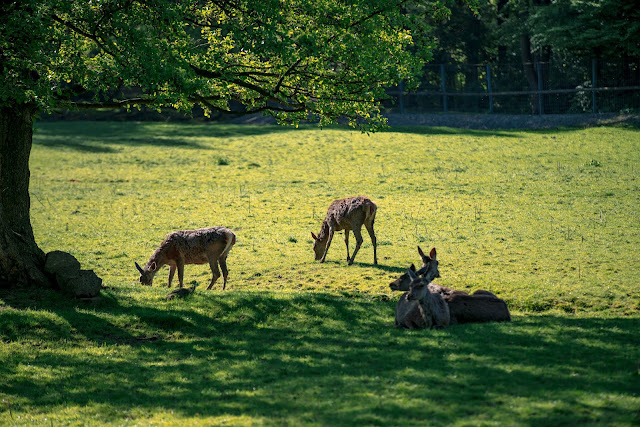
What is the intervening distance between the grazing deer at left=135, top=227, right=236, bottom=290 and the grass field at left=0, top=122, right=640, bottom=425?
642 mm

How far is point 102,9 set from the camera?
1554cm

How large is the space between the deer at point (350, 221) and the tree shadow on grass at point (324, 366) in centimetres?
492

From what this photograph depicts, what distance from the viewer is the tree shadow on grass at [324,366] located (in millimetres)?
9422

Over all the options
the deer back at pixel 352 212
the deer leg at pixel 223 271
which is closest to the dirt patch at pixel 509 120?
the deer back at pixel 352 212

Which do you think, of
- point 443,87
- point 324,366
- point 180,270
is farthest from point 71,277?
point 443,87

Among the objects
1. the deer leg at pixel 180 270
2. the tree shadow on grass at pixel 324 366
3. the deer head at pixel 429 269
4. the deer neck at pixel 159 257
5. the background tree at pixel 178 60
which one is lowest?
the tree shadow on grass at pixel 324 366

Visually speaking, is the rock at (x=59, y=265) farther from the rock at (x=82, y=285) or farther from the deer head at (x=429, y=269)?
the deer head at (x=429, y=269)

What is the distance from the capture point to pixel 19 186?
16.2 m

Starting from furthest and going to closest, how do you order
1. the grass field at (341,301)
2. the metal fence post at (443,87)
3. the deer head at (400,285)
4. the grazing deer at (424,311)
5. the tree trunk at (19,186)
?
1. the metal fence post at (443,87)
2. the tree trunk at (19,186)
3. the deer head at (400,285)
4. the grazing deer at (424,311)
5. the grass field at (341,301)

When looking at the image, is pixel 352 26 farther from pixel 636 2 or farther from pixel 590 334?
pixel 636 2

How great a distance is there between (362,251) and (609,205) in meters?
8.96

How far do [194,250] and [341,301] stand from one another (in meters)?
4.39

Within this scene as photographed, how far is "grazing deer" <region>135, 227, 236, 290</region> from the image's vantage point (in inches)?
726

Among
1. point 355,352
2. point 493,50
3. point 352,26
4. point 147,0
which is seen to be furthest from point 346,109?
point 493,50
